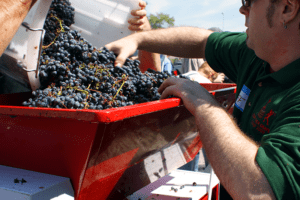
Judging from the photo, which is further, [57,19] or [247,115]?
[57,19]

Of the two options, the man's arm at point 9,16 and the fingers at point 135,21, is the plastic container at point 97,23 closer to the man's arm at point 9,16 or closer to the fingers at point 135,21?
the fingers at point 135,21

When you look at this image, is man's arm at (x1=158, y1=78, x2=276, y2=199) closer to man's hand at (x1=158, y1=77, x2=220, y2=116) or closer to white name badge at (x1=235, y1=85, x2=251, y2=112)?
man's hand at (x1=158, y1=77, x2=220, y2=116)

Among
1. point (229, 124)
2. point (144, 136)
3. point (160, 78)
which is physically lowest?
point (229, 124)

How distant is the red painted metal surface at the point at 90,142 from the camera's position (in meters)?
0.81

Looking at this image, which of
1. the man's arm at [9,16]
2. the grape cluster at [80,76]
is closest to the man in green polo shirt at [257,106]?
the grape cluster at [80,76]

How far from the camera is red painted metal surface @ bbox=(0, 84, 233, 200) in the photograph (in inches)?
31.8

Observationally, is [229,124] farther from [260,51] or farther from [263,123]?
[260,51]

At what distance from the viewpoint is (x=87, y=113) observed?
2.44ft

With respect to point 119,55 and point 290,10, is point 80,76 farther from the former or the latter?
point 290,10

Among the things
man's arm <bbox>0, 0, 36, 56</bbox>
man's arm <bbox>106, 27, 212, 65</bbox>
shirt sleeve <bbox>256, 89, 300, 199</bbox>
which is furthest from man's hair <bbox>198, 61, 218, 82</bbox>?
man's arm <bbox>0, 0, 36, 56</bbox>

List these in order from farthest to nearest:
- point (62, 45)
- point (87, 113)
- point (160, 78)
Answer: point (160, 78) < point (62, 45) < point (87, 113)

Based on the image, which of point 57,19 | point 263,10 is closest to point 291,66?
point 263,10

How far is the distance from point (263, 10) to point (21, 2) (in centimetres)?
95

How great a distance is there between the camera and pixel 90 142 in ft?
2.64
